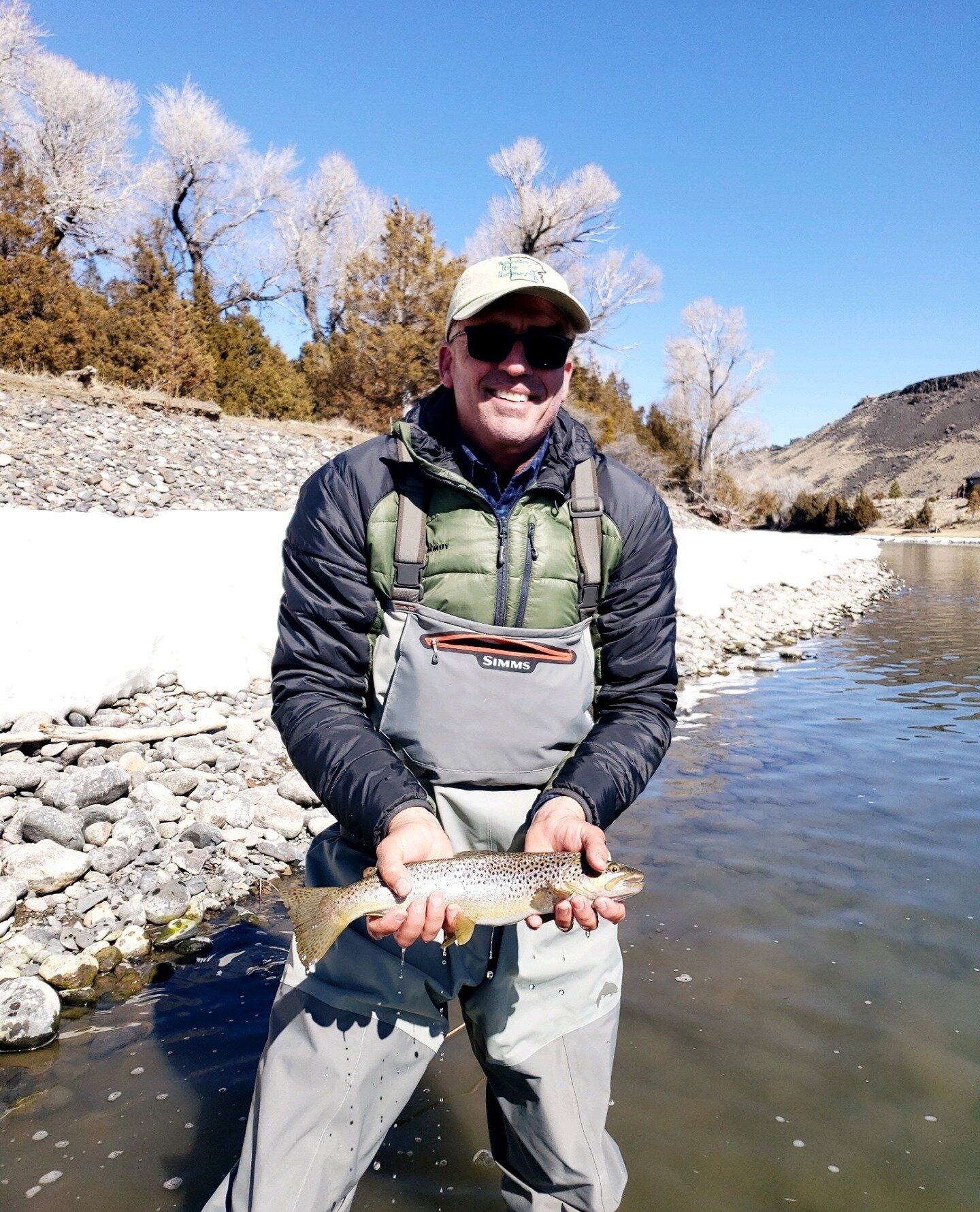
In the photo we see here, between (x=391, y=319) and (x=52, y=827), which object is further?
(x=391, y=319)

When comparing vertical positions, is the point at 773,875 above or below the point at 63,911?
below

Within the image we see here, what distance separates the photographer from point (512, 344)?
2.46 meters

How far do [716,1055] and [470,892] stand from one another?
94.1 inches

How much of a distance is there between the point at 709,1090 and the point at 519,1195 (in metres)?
1.48

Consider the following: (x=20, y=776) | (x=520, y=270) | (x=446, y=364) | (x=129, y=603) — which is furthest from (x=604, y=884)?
(x=129, y=603)

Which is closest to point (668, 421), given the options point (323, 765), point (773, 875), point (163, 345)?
point (163, 345)

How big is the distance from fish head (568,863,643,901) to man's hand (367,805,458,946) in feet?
1.13

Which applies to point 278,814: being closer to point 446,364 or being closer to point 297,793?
point 297,793

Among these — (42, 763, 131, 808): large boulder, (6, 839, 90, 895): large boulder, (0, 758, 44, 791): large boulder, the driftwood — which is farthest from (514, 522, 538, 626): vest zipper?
the driftwood

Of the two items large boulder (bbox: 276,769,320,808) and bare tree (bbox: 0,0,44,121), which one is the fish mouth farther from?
bare tree (bbox: 0,0,44,121)

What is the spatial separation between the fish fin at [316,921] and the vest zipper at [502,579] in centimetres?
86

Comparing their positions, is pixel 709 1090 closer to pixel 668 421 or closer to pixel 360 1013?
pixel 360 1013

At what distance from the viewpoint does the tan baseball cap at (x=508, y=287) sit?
7.81 ft

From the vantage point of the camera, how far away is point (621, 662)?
8.75 ft
